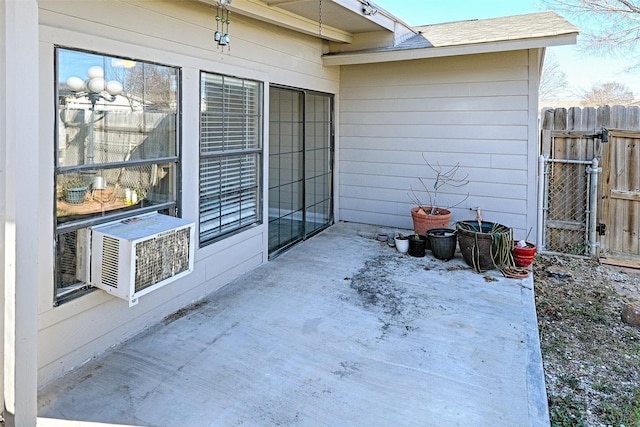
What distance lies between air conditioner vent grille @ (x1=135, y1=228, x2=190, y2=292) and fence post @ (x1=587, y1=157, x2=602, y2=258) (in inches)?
187

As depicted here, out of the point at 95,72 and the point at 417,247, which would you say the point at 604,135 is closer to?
the point at 417,247

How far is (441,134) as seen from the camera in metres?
6.09

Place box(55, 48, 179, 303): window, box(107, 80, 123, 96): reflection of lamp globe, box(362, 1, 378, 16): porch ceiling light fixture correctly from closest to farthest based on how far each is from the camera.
A: box(55, 48, 179, 303): window → box(107, 80, 123, 96): reflection of lamp globe → box(362, 1, 378, 16): porch ceiling light fixture

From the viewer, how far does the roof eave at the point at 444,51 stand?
15.6ft

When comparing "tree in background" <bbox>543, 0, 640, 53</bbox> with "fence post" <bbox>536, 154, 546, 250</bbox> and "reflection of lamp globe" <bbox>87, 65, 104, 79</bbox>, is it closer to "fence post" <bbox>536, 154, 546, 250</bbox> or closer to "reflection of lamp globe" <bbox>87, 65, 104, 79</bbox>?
"fence post" <bbox>536, 154, 546, 250</bbox>

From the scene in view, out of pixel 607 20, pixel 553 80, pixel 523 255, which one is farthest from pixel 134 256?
pixel 553 80

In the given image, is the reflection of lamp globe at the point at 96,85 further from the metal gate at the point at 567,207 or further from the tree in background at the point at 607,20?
the tree in background at the point at 607,20

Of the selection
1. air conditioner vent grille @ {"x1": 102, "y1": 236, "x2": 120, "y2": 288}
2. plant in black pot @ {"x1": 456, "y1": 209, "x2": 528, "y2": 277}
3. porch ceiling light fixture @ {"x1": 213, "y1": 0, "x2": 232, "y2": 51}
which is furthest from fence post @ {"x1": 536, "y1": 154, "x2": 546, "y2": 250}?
air conditioner vent grille @ {"x1": 102, "y1": 236, "x2": 120, "y2": 288}

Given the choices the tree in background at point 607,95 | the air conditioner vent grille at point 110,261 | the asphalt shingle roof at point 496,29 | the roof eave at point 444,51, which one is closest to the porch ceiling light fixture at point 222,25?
the air conditioner vent grille at point 110,261

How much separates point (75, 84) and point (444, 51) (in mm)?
4131

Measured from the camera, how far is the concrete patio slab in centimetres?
239

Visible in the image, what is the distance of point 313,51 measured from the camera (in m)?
5.82

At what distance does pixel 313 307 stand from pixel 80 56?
2476 mm

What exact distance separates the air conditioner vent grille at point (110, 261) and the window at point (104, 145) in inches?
5.9
